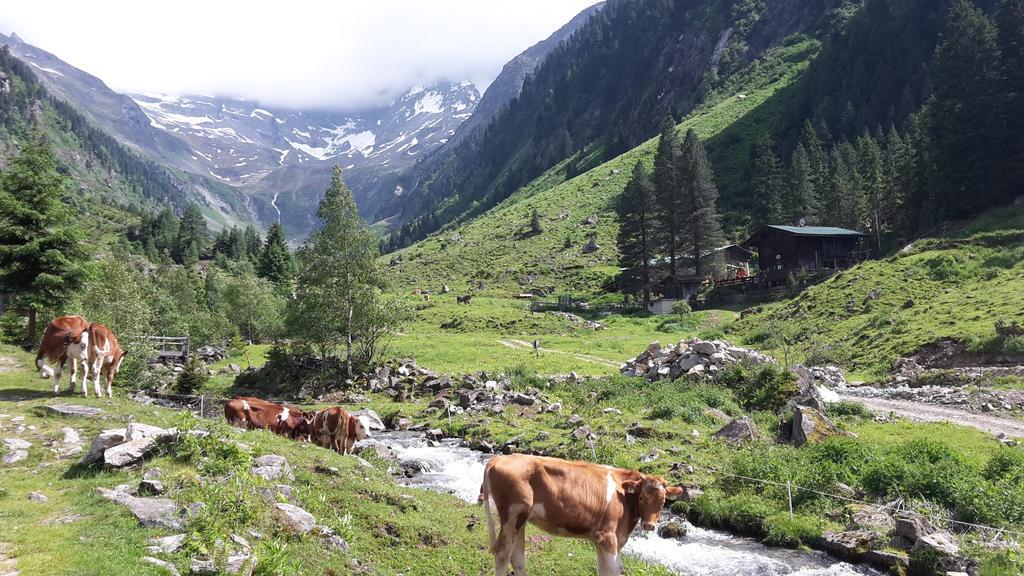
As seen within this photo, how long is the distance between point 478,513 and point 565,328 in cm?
5129

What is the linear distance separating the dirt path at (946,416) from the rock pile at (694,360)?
6202 mm

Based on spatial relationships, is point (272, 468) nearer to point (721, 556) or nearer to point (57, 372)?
point (57, 372)

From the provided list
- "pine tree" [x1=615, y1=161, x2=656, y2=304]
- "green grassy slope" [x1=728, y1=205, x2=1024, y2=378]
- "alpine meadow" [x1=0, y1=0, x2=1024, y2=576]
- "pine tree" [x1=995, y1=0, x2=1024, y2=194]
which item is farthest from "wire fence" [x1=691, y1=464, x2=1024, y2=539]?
"pine tree" [x1=615, y1=161, x2=656, y2=304]

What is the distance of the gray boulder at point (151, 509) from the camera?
9.59 metres

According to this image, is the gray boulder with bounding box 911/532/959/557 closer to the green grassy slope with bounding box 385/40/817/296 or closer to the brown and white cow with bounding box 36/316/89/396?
the brown and white cow with bounding box 36/316/89/396

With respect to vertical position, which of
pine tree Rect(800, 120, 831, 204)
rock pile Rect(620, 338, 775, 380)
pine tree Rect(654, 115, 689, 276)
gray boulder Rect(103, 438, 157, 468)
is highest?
pine tree Rect(800, 120, 831, 204)

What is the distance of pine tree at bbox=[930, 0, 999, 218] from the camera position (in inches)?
2350

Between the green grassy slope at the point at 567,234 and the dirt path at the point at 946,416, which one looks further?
the green grassy slope at the point at 567,234

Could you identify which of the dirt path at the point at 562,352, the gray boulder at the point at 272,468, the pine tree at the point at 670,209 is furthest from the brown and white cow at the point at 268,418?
the pine tree at the point at 670,209

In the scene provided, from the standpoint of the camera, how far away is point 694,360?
115ft

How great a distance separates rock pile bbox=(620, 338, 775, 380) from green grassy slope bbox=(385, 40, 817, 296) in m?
49.9

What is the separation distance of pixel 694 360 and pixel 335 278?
27.1 meters

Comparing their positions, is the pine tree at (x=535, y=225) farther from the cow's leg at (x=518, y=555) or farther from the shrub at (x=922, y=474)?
the cow's leg at (x=518, y=555)

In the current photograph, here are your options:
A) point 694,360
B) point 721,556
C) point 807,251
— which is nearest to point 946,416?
point 694,360
